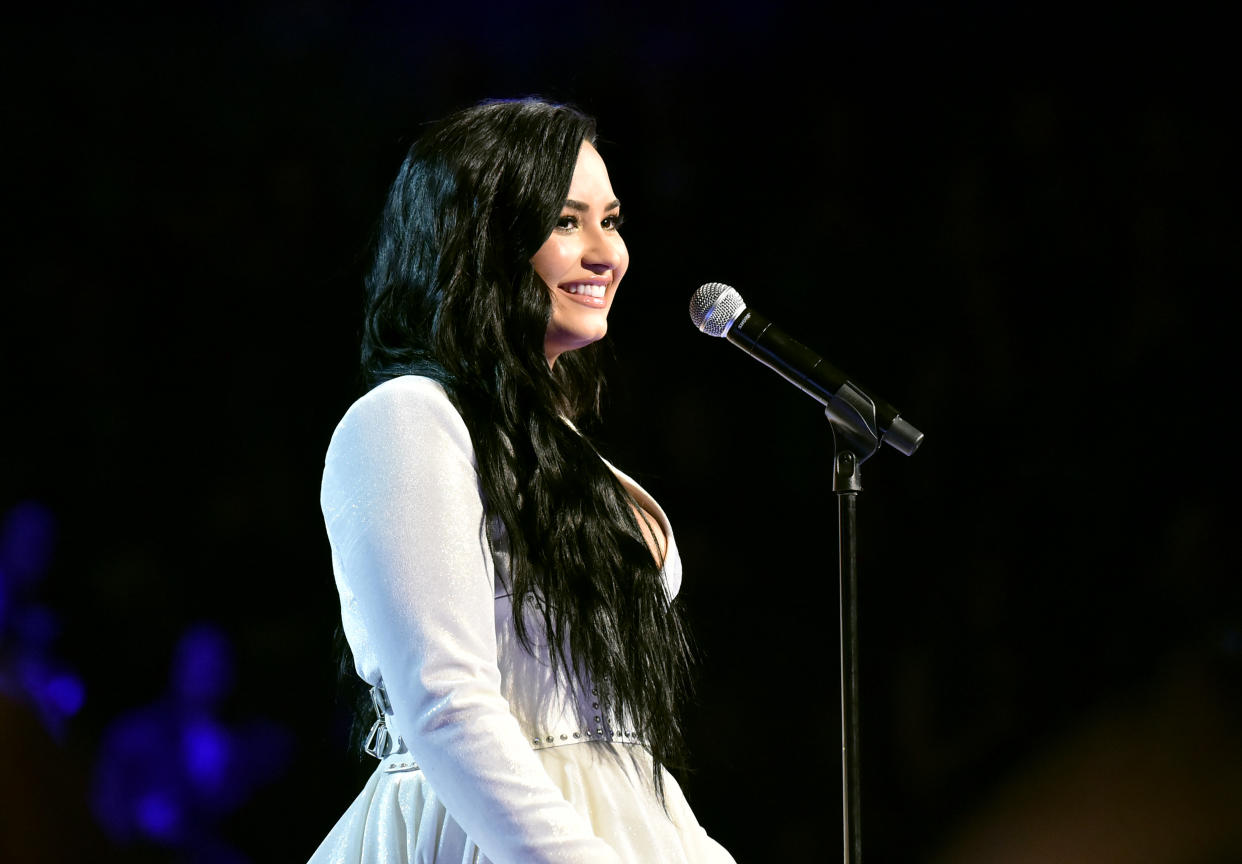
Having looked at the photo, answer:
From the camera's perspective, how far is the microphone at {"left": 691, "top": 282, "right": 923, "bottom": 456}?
1316 mm

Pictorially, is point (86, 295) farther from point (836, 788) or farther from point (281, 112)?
point (836, 788)

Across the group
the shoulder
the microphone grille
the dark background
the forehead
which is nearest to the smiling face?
the forehead

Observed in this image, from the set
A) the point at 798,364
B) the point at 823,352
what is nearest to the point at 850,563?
the point at 798,364

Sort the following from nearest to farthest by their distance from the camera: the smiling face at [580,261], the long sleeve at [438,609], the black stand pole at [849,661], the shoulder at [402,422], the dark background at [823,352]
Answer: the long sleeve at [438,609], the shoulder at [402,422], the black stand pole at [849,661], the smiling face at [580,261], the dark background at [823,352]

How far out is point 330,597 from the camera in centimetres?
226

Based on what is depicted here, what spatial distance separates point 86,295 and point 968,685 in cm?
184

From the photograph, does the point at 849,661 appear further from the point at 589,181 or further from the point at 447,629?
the point at 589,181

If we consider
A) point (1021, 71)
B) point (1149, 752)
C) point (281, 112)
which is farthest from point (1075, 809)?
point (281, 112)

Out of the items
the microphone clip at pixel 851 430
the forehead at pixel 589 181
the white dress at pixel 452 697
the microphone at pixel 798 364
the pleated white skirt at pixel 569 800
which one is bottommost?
the pleated white skirt at pixel 569 800

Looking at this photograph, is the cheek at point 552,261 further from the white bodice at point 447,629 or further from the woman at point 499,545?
the white bodice at point 447,629

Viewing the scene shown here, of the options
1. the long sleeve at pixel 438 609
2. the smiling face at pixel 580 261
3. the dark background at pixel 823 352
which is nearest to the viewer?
the long sleeve at pixel 438 609

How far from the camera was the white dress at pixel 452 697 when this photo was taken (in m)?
0.97

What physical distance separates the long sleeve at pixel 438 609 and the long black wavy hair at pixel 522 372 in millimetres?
67

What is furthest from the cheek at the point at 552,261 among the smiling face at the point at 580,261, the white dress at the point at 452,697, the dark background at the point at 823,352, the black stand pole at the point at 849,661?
the dark background at the point at 823,352
